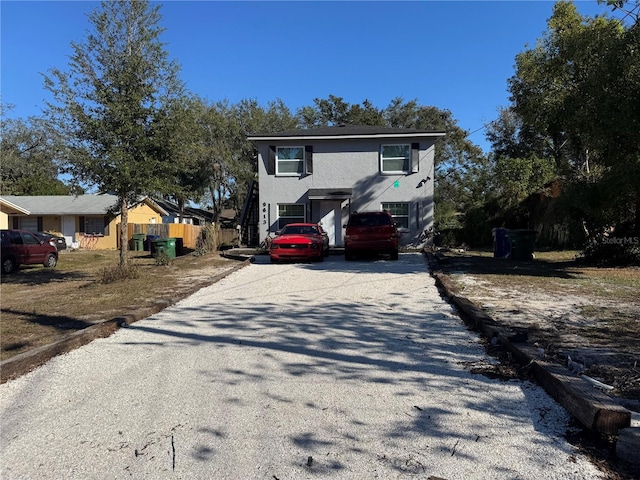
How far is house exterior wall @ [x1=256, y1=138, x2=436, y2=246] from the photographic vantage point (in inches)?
867

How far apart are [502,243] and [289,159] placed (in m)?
11.0

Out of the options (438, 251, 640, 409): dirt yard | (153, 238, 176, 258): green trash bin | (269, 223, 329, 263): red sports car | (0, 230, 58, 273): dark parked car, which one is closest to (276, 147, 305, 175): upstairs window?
(153, 238, 176, 258): green trash bin

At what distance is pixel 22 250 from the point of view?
1736cm

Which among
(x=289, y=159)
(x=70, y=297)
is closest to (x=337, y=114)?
(x=289, y=159)

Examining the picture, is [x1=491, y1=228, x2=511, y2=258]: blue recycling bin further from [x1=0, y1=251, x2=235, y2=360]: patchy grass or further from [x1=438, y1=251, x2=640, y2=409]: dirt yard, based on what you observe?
[x1=0, y1=251, x2=235, y2=360]: patchy grass

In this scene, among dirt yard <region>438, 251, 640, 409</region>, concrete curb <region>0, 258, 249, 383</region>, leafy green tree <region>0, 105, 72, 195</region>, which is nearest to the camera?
dirt yard <region>438, 251, 640, 409</region>

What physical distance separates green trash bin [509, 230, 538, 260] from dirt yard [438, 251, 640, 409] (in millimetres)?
2014

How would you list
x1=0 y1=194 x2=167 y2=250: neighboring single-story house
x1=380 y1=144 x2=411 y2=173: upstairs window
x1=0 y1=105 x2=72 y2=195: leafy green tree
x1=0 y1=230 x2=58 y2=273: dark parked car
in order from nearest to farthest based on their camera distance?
x1=0 y1=230 x2=58 y2=273: dark parked car
x1=380 y1=144 x2=411 y2=173: upstairs window
x1=0 y1=194 x2=167 y2=250: neighboring single-story house
x1=0 y1=105 x2=72 y2=195: leafy green tree

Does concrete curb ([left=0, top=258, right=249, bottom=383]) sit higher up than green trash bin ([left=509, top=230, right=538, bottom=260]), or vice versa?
green trash bin ([left=509, top=230, right=538, bottom=260])

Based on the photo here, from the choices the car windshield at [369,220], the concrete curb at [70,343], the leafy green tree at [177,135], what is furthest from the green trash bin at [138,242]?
the concrete curb at [70,343]

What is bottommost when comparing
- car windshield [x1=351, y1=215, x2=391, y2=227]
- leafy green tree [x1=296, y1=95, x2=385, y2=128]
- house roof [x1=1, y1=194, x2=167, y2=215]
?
car windshield [x1=351, y1=215, x2=391, y2=227]

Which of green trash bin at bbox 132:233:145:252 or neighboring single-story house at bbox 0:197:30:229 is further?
green trash bin at bbox 132:233:145:252

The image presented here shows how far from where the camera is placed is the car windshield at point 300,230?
16934 mm

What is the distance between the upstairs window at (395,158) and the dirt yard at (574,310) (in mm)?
9468
